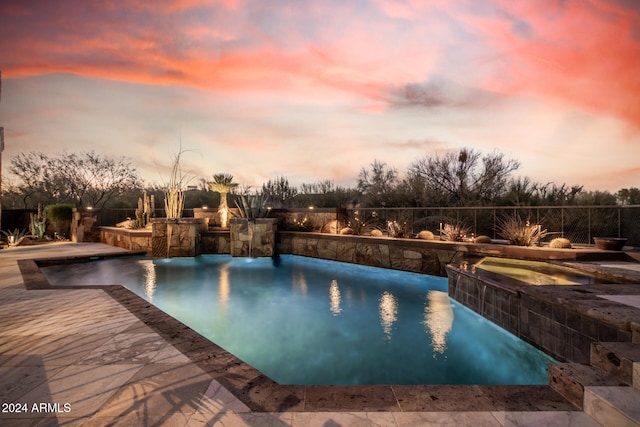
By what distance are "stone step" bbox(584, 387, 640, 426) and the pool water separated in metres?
1.19

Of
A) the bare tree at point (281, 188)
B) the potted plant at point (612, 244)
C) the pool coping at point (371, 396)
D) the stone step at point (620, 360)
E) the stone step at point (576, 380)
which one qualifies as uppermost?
the bare tree at point (281, 188)

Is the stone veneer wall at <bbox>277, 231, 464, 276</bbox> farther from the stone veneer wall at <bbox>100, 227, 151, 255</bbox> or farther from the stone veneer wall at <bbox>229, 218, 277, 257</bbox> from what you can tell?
the stone veneer wall at <bbox>100, 227, 151, 255</bbox>

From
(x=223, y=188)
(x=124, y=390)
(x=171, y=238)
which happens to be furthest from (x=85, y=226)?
(x=124, y=390)

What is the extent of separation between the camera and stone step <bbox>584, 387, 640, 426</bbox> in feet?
4.95

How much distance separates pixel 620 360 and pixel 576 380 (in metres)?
0.37

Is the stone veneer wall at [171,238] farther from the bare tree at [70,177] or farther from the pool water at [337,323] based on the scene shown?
the bare tree at [70,177]

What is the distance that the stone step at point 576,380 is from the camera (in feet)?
5.91

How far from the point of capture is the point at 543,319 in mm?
3102

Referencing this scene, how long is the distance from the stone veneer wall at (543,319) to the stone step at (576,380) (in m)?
0.67

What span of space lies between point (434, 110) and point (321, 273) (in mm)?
9187

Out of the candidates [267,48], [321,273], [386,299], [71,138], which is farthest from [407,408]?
[71,138]

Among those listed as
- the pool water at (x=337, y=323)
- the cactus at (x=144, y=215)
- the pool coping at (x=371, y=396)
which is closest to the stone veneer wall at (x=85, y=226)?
A: the cactus at (x=144, y=215)

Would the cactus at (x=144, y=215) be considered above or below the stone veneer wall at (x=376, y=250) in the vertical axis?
above

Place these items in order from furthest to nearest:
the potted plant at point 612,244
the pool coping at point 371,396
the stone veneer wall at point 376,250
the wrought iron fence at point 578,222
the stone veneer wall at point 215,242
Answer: the stone veneer wall at point 215,242 → the wrought iron fence at point 578,222 → the stone veneer wall at point 376,250 → the potted plant at point 612,244 → the pool coping at point 371,396
